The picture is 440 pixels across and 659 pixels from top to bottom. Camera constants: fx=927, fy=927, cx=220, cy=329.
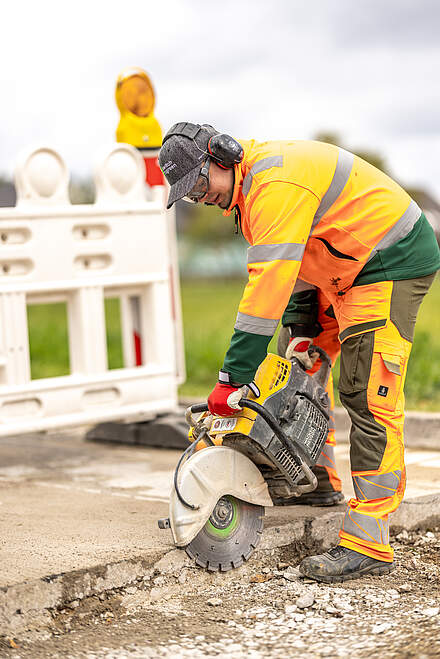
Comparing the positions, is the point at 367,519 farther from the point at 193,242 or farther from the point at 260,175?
the point at 193,242

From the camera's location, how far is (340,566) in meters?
3.89

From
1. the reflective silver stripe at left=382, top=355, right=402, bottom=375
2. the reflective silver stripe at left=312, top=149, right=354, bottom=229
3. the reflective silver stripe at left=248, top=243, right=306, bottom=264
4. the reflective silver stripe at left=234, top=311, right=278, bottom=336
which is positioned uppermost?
the reflective silver stripe at left=312, top=149, right=354, bottom=229

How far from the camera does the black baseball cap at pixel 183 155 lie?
379cm

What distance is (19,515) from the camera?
4539 millimetres

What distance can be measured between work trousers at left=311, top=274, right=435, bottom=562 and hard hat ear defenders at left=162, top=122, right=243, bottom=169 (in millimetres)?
765

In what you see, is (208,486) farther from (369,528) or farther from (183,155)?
(183,155)

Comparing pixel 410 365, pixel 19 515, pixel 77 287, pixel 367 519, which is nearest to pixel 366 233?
pixel 367 519

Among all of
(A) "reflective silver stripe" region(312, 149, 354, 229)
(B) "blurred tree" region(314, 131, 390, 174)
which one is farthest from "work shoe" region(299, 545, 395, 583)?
(B) "blurred tree" region(314, 131, 390, 174)

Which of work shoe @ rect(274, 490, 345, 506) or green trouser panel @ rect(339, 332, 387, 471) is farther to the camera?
work shoe @ rect(274, 490, 345, 506)

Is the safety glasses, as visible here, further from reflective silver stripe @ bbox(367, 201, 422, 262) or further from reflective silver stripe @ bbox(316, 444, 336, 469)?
reflective silver stripe @ bbox(316, 444, 336, 469)

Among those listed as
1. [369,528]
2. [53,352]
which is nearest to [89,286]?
[369,528]

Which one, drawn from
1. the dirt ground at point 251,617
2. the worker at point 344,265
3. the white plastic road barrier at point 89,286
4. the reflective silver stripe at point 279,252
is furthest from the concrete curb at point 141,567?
the white plastic road barrier at point 89,286

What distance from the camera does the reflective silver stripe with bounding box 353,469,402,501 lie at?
390cm

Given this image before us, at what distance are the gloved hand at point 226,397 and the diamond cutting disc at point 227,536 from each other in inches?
16.6
